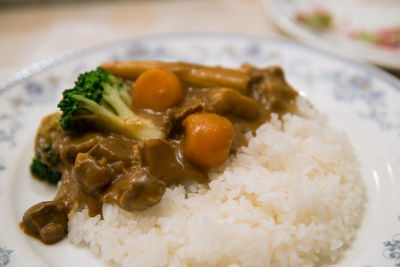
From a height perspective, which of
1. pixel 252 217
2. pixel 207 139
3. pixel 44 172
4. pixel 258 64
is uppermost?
pixel 207 139

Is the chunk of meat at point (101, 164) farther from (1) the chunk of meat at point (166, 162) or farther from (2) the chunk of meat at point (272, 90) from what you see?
(2) the chunk of meat at point (272, 90)

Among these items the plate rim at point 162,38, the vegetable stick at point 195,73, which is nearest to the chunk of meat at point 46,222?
the vegetable stick at point 195,73

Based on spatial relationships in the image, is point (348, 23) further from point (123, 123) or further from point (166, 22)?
point (123, 123)

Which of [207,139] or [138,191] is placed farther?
[207,139]

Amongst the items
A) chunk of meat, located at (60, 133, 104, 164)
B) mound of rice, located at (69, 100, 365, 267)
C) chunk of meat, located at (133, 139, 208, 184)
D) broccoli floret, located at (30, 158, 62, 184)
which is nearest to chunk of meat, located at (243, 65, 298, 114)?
mound of rice, located at (69, 100, 365, 267)

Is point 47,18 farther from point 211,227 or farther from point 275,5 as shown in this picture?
point 211,227

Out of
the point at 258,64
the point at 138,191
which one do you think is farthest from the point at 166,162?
the point at 258,64

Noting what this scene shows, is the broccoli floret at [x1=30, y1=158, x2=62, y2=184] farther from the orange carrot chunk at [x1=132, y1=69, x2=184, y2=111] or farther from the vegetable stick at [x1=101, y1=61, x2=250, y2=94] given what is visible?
the vegetable stick at [x1=101, y1=61, x2=250, y2=94]
